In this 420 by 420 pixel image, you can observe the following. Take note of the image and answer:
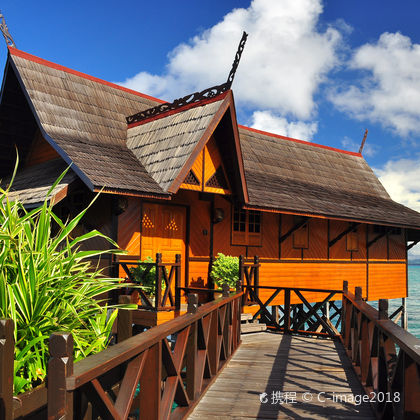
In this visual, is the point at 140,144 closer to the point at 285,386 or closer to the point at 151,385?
the point at 285,386

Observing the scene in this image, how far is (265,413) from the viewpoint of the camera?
515 centimetres

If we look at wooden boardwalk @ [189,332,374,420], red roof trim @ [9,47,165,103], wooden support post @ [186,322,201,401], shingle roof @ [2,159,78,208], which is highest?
red roof trim @ [9,47,165,103]

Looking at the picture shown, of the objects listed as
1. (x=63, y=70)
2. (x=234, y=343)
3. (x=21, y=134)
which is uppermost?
(x=63, y=70)

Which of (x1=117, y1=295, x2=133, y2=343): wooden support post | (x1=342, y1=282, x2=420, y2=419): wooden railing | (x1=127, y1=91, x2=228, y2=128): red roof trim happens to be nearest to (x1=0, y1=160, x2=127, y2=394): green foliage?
(x1=117, y1=295, x2=133, y2=343): wooden support post

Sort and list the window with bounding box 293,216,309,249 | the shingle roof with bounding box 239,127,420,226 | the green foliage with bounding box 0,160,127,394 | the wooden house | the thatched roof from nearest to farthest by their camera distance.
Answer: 1. the green foliage with bounding box 0,160,127,394
2. the thatched roof
3. the wooden house
4. the shingle roof with bounding box 239,127,420,226
5. the window with bounding box 293,216,309,249

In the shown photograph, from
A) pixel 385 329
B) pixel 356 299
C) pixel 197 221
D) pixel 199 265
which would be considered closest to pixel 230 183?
pixel 197 221

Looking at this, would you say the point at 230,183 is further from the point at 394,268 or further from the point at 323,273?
the point at 394,268

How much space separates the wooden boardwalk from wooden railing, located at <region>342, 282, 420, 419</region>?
0.96ft

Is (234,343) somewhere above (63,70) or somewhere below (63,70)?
below

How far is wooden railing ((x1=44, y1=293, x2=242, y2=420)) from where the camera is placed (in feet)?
7.22

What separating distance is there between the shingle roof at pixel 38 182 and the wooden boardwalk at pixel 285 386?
4.99 m

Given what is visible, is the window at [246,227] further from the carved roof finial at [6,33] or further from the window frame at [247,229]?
the carved roof finial at [6,33]

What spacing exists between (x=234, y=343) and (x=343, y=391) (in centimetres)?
290

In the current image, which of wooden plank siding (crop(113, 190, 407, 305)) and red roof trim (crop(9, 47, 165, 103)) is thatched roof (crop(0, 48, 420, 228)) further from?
wooden plank siding (crop(113, 190, 407, 305))
